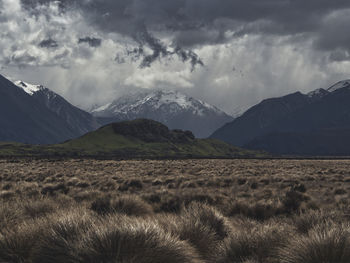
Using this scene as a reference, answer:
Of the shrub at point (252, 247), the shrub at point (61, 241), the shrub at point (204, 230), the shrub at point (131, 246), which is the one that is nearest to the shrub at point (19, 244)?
the shrub at point (61, 241)

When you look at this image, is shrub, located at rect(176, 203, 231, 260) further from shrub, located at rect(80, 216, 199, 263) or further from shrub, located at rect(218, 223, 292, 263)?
shrub, located at rect(80, 216, 199, 263)

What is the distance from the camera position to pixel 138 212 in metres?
11.7

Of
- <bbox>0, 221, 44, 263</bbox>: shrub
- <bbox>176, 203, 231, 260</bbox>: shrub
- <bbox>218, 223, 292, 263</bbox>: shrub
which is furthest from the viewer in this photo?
<bbox>176, 203, 231, 260</bbox>: shrub

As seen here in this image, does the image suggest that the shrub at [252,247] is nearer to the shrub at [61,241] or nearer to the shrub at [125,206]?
the shrub at [61,241]

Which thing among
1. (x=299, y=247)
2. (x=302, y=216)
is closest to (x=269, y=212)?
(x=302, y=216)

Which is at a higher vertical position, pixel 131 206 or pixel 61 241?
pixel 61 241

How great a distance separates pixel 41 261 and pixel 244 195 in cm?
1508

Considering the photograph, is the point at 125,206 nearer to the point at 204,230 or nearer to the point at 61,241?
the point at 204,230

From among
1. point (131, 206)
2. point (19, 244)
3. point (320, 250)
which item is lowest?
point (131, 206)

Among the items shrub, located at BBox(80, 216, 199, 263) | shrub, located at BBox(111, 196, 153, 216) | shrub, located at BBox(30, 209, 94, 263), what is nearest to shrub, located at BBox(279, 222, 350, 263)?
shrub, located at BBox(80, 216, 199, 263)

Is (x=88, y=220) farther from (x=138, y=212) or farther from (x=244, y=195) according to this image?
(x=244, y=195)

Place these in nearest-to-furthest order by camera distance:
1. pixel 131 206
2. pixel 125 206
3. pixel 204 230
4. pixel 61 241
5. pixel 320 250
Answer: pixel 320 250 → pixel 61 241 → pixel 204 230 → pixel 125 206 → pixel 131 206

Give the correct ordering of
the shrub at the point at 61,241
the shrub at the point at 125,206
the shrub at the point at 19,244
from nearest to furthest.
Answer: the shrub at the point at 61,241
the shrub at the point at 19,244
the shrub at the point at 125,206

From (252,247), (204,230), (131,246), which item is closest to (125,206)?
(204,230)
